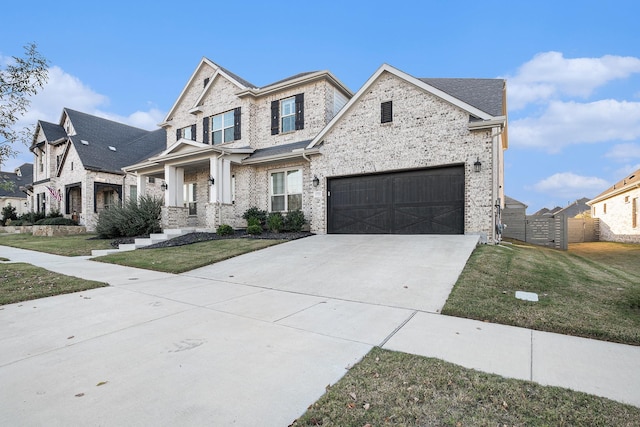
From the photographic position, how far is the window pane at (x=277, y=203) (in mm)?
14766

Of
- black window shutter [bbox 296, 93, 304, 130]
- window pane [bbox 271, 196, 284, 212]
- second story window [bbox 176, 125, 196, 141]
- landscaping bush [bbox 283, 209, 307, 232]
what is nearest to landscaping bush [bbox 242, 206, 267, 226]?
window pane [bbox 271, 196, 284, 212]

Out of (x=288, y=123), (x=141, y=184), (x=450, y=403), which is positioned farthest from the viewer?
(x=141, y=184)

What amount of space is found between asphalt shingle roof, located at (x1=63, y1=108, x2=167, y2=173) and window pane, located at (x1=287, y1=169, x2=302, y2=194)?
13.4 meters

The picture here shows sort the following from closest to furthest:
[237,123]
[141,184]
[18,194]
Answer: [237,123] < [141,184] < [18,194]

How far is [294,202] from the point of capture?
14.3 m

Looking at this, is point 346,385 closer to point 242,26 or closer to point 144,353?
point 144,353

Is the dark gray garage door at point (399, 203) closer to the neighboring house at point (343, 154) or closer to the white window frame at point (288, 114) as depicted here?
the neighboring house at point (343, 154)

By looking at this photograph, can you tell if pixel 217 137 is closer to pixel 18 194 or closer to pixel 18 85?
pixel 18 85

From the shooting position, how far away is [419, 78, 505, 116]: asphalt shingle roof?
1080cm

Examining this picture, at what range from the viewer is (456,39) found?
17750 mm

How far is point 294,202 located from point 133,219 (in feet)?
24.9

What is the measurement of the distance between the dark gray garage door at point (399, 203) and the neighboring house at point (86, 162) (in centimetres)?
1282

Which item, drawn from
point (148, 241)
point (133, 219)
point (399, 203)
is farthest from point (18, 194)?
point (399, 203)

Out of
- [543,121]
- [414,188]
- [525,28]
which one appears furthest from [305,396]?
[543,121]
